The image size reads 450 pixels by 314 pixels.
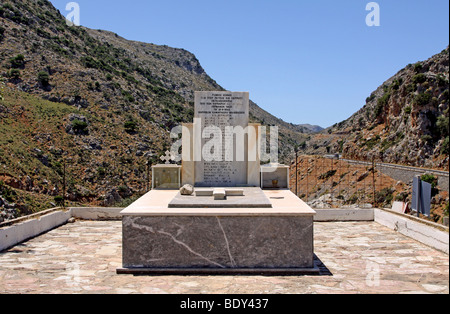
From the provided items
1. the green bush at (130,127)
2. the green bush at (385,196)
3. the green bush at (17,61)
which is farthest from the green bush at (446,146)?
the green bush at (17,61)

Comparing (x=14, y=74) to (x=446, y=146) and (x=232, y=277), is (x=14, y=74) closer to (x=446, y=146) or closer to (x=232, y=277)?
(x=232, y=277)

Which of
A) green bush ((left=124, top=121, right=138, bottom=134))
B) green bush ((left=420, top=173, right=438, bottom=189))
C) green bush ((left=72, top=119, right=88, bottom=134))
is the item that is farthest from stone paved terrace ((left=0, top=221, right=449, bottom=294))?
green bush ((left=124, top=121, right=138, bottom=134))

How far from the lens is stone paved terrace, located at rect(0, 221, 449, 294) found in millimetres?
5504

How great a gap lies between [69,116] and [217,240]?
1262 inches

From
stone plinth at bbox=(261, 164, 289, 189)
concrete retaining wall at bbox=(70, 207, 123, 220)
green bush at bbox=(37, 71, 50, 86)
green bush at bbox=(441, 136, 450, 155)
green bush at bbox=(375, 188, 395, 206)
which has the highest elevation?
green bush at bbox=(37, 71, 50, 86)

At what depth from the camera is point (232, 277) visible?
6.12 m

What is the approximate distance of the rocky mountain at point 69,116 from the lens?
27391 millimetres

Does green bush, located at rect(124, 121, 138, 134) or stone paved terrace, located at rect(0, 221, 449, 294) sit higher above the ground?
green bush, located at rect(124, 121, 138, 134)

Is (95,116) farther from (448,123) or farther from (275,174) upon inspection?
(448,123)

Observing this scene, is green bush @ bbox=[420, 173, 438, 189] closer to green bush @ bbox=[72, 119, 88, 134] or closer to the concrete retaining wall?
the concrete retaining wall

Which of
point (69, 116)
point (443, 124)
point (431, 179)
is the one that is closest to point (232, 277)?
point (443, 124)

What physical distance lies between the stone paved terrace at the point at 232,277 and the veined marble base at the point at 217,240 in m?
0.34

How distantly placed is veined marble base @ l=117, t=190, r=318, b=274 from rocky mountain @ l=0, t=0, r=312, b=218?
14.4 metres

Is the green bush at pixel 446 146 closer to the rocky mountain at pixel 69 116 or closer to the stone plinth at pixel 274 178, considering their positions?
the stone plinth at pixel 274 178
